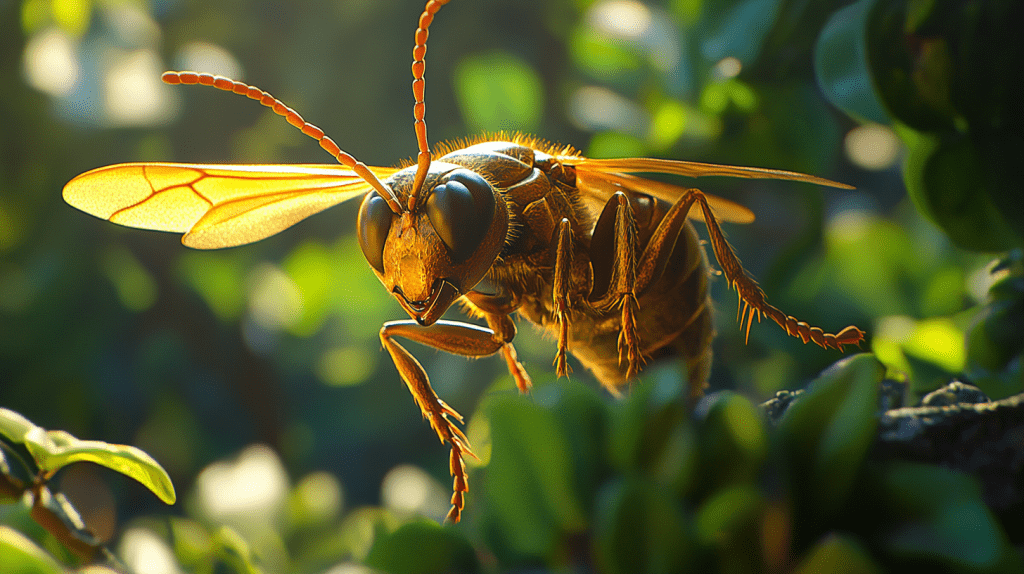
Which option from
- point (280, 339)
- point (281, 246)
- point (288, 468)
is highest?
point (281, 246)

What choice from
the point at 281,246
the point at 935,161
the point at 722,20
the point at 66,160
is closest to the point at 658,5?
the point at 722,20

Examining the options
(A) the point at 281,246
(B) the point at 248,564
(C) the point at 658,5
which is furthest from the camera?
(A) the point at 281,246

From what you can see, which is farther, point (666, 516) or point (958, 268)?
point (958, 268)

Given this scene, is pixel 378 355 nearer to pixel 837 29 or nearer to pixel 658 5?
pixel 658 5

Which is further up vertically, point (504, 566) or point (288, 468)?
point (288, 468)

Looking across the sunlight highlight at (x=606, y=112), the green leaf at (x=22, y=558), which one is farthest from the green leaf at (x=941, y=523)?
the sunlight highlight at (x=606, y=112)

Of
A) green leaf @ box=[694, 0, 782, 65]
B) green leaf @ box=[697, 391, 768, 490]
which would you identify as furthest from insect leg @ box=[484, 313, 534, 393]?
green leaf @ box=[697, 391, 768, 490]
